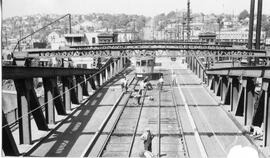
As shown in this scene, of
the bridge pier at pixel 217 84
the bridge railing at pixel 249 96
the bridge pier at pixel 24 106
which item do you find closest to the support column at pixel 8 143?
the bridge pier at pixel 24 106

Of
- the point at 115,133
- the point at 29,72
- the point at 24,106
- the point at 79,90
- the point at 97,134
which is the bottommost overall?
the point at 115,133

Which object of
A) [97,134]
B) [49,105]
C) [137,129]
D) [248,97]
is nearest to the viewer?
[97,134]

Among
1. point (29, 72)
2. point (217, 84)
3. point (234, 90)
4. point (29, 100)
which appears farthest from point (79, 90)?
point (29, 72)

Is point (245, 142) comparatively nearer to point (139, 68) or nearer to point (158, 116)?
point (158, 116)

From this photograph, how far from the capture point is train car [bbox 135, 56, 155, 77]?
1649 inches

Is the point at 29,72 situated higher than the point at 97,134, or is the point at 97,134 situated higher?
the point at 29,72

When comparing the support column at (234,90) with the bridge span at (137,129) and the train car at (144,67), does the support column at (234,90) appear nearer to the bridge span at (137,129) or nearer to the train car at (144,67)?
the bridge span at (137,129)

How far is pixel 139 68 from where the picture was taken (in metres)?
42.1

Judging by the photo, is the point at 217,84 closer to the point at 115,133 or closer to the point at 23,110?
the point at 115,133

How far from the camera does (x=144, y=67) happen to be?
4206 centimetres

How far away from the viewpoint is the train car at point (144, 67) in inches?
1649

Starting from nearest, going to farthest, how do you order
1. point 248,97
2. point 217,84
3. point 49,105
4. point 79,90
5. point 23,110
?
point 23,110 → point 248,97 → point 49,105 → point 79,90 → point 217,84

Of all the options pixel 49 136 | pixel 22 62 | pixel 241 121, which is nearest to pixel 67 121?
pixel 49 136

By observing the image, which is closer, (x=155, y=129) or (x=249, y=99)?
(x=249, y=99)
